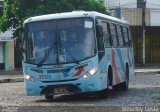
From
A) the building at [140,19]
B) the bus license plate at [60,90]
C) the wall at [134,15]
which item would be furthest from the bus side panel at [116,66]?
the wall at [134,15]

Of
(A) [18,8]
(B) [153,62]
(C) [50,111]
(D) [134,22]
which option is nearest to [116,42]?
(C) [50,111]

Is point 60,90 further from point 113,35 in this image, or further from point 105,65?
point 113,35

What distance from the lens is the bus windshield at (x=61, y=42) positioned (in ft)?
56.3

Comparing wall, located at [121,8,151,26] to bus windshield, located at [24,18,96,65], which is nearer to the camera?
→ bus windshield, located at [24,18,96,65]

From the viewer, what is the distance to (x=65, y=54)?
1722cm

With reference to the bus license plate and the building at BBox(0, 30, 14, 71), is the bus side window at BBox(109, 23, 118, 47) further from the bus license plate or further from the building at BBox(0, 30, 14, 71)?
the building at BBox(0, 30, 14, 71)

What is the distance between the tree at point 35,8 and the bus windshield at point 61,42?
1911 centimetres

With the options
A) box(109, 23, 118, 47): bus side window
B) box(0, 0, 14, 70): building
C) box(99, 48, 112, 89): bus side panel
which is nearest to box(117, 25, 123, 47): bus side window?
box(109, 23, 118, 47): bus side window

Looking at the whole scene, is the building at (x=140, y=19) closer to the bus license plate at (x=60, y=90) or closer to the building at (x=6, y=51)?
the building at (x=6, y=51)

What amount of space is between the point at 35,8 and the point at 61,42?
829 inches

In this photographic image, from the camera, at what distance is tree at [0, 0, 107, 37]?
3722 cm

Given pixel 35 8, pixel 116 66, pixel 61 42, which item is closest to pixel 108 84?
pixel 116 66

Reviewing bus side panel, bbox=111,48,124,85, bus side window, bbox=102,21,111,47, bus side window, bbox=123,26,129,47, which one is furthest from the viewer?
bus side window, bbox=123,26,129,47

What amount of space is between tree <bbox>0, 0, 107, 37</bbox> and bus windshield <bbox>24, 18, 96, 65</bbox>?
19113mm
